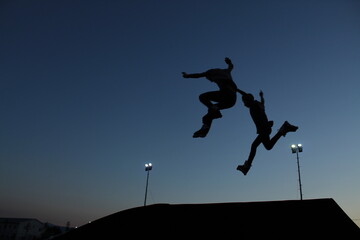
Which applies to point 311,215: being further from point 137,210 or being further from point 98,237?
point 98,237

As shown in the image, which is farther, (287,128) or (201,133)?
(287,128)

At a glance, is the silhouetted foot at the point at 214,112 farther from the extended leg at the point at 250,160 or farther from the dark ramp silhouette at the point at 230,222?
the dark ramp silhouette at the point at 230,222

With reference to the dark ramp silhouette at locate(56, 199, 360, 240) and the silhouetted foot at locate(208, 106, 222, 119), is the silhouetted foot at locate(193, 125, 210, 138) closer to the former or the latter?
the silhouetted foot at locate(208, 106, 222, 119)

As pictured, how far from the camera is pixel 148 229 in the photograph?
448 centimetres

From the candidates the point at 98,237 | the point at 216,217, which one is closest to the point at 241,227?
the point at 216,217

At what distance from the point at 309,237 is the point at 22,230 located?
328 feet

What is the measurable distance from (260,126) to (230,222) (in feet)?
9.05

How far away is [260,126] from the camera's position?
653cm

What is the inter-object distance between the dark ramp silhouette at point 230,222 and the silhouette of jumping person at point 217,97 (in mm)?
2090

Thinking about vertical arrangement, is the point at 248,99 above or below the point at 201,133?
above

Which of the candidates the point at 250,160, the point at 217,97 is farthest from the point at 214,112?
the point at 250,160

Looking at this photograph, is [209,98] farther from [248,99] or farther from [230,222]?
[230,222]

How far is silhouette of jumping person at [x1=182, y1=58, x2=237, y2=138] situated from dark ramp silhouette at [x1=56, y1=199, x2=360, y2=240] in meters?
2.09

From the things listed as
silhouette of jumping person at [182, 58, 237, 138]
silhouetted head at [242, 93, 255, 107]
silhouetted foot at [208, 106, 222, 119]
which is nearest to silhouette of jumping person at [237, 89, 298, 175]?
silhouetted head at [242, 93, 255, 107]
